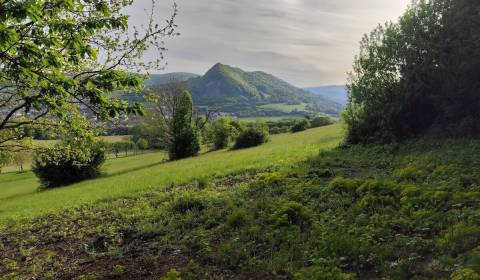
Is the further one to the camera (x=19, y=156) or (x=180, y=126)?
(x=180, y=126)

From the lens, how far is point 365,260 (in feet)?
24.3

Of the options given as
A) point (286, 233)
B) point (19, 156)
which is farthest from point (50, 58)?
point (19, 156)

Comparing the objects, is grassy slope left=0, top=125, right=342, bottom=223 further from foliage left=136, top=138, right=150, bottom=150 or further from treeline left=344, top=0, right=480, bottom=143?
foliage left=136, top=138, right=150, bottom=150

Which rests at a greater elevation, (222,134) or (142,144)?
(222,134)

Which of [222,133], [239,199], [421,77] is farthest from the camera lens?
[222,133]

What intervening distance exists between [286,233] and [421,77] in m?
19.9

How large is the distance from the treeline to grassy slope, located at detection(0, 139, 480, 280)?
8811 millimetres

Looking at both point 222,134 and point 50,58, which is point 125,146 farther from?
point 50,58

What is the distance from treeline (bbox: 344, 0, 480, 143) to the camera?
74.6 ft

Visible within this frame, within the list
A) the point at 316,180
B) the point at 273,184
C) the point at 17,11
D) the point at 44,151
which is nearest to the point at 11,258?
the point at 44,151

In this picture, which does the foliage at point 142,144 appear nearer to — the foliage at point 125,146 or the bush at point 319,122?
the foliage at point 125,146

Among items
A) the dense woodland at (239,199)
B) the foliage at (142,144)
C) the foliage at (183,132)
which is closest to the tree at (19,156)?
the dense woodland at (239,199)

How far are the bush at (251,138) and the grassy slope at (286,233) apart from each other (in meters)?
43.1

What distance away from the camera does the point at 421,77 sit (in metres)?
24.8
